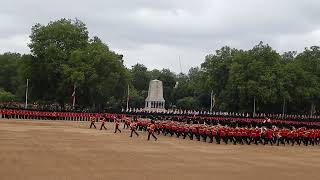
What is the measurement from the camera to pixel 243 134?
30.9 metres

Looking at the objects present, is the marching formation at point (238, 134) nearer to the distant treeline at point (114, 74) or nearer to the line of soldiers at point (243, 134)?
the line of soldiers at point (243, 134)

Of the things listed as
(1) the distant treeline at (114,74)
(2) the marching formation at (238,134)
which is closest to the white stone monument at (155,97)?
(1) the distant treeline at (114,74)

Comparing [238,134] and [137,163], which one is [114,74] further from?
[137,163]

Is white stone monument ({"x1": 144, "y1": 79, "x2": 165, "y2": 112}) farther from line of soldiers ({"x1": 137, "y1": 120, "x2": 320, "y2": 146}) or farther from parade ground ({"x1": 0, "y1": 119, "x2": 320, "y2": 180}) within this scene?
parade ground ({"x1": 0, "y1": 119, "x2": 320, "y2": 180})

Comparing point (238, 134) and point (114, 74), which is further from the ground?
point (114, 74)

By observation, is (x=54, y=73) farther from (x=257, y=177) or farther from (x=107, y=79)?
(x=257, y=177)

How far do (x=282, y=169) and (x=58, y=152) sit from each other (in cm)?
855

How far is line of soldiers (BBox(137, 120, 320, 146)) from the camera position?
30766 millimetres

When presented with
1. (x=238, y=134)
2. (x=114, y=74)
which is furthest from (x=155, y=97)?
(x=238, y=134)

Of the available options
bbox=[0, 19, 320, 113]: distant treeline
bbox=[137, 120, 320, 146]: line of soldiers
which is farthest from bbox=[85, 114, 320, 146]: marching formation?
bbox=[0, 19, 320, 113]: distant treeline

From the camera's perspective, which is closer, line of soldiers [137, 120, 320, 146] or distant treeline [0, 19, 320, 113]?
line of soldiers [137, 120, 320, 146]

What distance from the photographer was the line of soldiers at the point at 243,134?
3077 cm

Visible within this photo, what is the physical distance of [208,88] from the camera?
84688mm

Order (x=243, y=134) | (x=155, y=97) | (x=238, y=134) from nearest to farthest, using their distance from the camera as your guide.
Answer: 1. (x=238, y=134)
2. (x=243, y=134)
3. (x=155, y=97)
